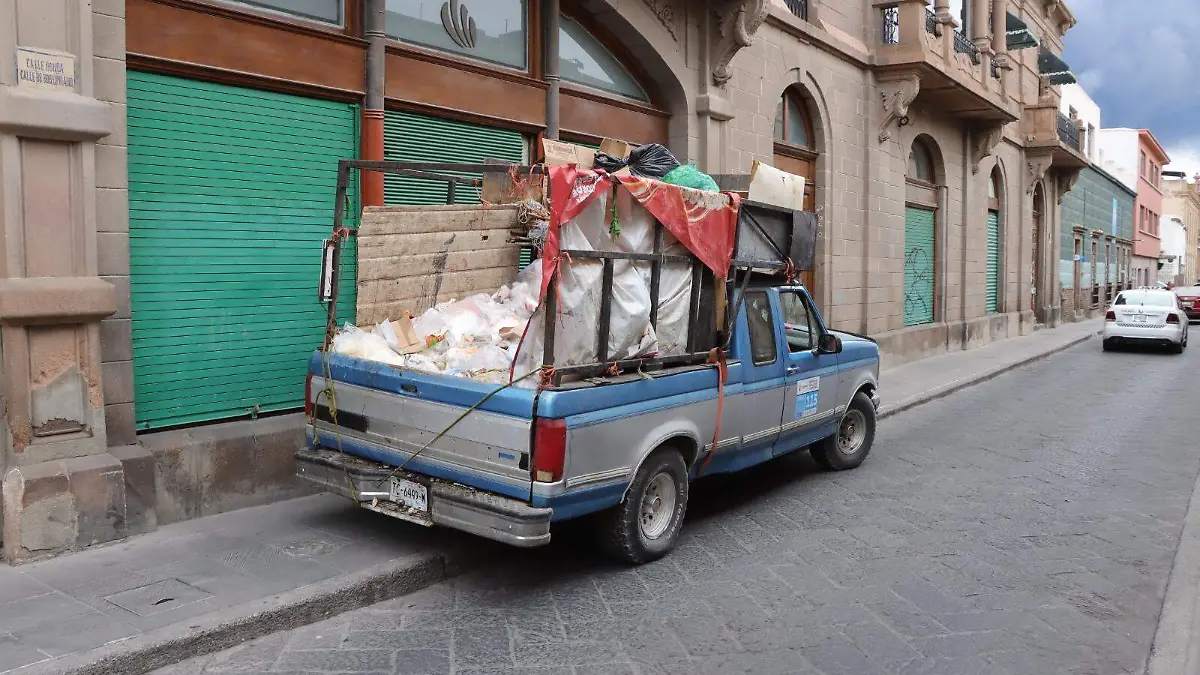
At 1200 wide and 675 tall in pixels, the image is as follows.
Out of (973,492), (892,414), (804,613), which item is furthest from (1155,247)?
(804,613)

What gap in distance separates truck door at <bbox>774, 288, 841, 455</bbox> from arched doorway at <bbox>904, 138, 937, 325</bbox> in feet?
37.7

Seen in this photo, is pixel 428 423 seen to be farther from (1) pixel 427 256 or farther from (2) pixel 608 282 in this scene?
(1) pixel 427 256

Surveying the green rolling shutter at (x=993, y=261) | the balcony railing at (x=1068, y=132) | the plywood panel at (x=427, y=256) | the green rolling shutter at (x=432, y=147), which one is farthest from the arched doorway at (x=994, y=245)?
the plywood panel at (x=427, y=256)

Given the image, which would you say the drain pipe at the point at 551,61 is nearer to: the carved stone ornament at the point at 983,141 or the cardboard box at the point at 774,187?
the cardboard box at the point at 774,187

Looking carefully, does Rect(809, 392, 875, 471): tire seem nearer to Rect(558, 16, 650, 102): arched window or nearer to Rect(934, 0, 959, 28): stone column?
Rect(558, 16, 650, 102): arched window

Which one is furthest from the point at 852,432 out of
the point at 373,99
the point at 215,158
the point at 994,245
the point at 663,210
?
the point at 994,245

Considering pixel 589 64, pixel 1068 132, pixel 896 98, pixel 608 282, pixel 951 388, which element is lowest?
pixel 951 388

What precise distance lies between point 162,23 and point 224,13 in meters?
Result: 0.48

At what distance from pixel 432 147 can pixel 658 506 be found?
437cm

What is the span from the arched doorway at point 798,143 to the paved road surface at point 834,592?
6602 millimetres

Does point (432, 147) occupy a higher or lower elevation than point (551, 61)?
lower

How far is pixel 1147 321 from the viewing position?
69.9 feet

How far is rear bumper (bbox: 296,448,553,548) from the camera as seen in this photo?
4.87 metres

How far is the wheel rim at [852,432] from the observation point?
28.6 ft
